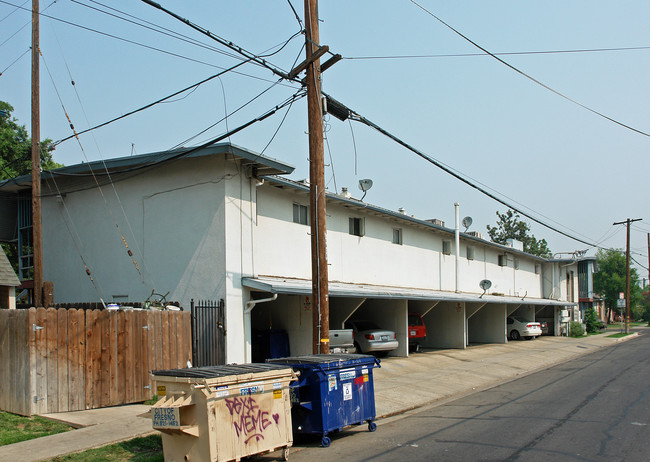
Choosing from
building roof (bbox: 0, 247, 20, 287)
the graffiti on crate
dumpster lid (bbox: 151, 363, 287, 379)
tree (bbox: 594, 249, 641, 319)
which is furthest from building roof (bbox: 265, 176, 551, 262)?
tree (bbox: 594, 249, 641, 319)

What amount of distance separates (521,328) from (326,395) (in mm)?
29185

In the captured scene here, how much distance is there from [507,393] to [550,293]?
3375 cm

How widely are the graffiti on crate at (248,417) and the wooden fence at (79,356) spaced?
5062 mm

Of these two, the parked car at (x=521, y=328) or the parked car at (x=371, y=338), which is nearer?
the parked car at (x=371, y=338)

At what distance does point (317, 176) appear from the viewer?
11.9 m

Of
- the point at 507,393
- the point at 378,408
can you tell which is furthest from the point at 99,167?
Result: the point at 507,393

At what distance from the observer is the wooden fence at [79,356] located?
10719mm

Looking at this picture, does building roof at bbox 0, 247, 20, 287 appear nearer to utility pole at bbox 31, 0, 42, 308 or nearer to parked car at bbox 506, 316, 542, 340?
utility pole at bbox 31, 0, 42, 308

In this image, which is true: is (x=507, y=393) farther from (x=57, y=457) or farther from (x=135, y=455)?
(x=57, y=457)

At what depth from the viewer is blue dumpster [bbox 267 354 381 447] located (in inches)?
362

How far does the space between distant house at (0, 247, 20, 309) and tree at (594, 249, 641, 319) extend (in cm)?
7940

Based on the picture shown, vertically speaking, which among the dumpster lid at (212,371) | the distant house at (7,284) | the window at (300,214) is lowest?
the dumpster lid at (212,371)

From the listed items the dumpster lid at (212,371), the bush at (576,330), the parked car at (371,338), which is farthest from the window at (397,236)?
the bush at (576,330)

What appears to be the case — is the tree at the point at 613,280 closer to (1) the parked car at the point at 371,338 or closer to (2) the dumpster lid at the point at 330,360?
(1) the parked car at the point at 371,338
